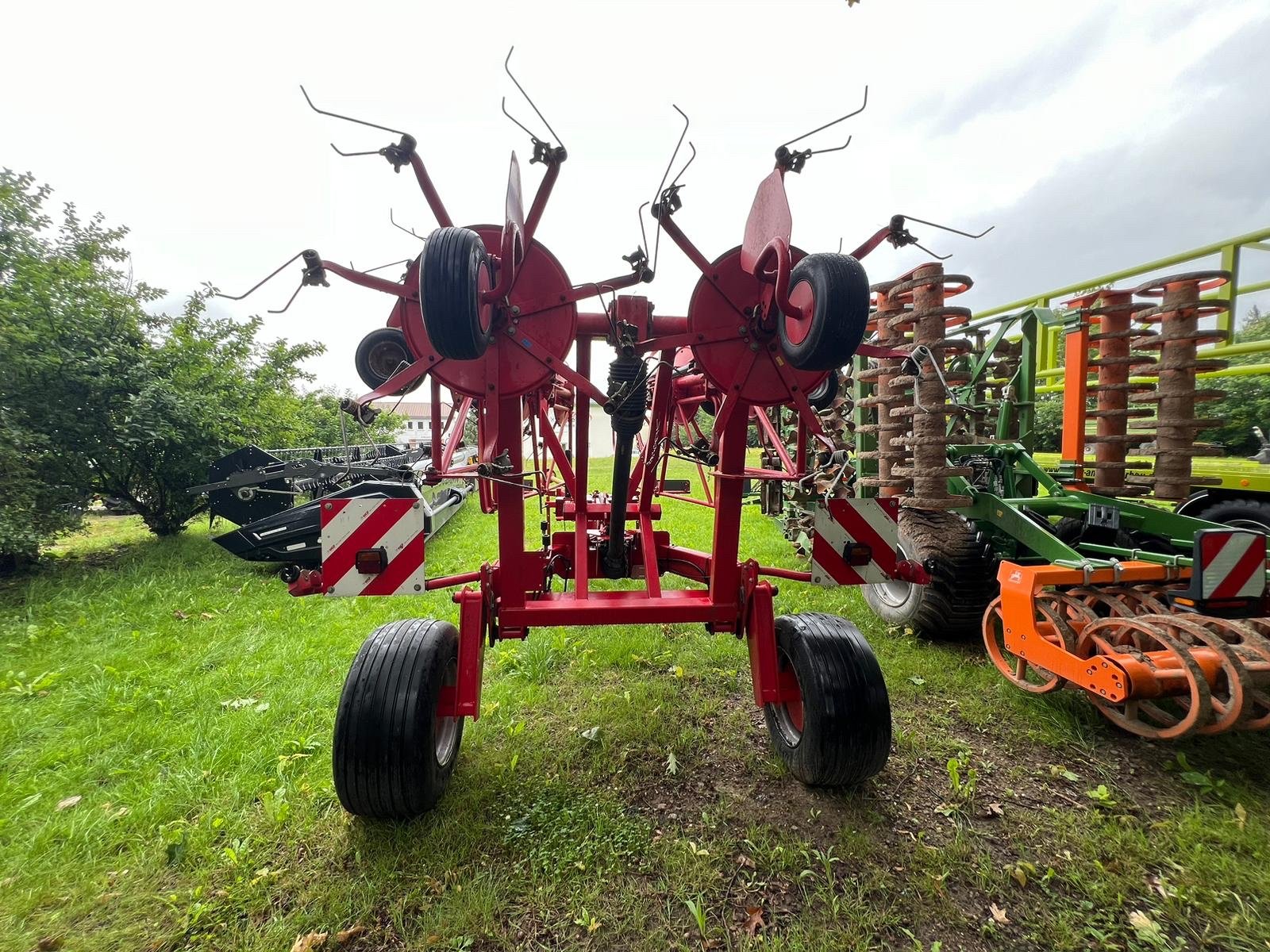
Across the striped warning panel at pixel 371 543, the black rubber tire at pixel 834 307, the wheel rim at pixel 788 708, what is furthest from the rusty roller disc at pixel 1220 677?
the striped warning panel at pixel 371 543

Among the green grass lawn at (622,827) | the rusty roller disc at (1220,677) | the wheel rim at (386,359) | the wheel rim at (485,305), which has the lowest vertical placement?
the green grass lawn at (622,827)

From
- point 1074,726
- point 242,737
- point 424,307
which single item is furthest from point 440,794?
point 1074,726

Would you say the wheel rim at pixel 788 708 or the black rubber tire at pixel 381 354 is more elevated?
the black rubber tire at pixel 381 354

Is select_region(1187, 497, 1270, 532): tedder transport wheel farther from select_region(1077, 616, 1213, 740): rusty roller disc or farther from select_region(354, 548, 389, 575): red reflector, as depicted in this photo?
select_region(354, 548, 389, 575): red reflector

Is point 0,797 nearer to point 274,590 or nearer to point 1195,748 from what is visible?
point 274,590

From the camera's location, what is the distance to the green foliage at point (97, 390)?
612 cm

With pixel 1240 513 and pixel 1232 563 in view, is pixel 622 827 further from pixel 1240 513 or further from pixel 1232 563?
pixel 1240 513

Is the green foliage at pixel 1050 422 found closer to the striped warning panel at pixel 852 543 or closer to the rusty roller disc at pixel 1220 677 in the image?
the rusty roller disc at pixel 1220 677

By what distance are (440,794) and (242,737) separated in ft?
4.90

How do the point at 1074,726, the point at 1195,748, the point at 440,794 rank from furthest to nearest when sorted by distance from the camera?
the point at 1074,726, the point at 1195,748, the point at 440,794

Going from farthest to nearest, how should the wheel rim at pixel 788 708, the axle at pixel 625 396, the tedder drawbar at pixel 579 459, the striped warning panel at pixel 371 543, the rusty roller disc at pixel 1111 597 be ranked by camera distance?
the rusty roller disc at pixel 1111 597 < the wheel rim at pixel 788 708 < the striped warning panel at pixel 371 543 < the axle at pixel 625 396 < the tedder drawbar at pixel 579 459

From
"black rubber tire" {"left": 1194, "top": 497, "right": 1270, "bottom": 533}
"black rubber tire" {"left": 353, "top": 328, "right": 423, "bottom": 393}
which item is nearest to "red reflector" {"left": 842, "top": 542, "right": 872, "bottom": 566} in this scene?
"black rubber tire" {"left": 353, "top": 328, "right": 423, "bottom": 393}

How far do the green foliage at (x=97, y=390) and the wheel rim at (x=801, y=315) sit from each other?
8.06 m

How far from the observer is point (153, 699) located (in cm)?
348
